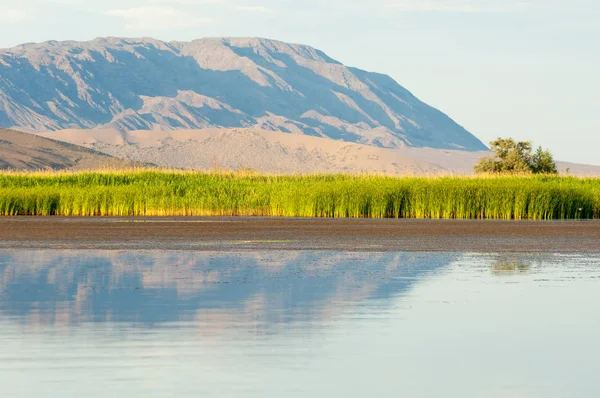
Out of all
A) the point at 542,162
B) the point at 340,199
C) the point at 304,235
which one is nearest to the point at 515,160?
the point at 542,162

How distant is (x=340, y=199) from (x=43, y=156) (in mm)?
90202

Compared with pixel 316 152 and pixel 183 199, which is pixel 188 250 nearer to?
pixel 183 199

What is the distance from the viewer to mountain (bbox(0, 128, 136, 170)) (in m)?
120

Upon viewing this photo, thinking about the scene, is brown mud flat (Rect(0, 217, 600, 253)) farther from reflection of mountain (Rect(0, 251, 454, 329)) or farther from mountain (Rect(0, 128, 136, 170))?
mountain (Rect(0, 128, 136, 170))

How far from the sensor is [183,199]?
4409 cm

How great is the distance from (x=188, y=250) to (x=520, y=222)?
1652 centimetres

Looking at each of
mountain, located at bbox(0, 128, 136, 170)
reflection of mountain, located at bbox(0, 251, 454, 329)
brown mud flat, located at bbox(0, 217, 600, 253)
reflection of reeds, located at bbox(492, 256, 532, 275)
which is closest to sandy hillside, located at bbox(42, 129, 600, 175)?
mountain, located at bbox(0, 128, 136, 170)

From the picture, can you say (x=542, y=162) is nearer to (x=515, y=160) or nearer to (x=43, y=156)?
(x=515, y=160)

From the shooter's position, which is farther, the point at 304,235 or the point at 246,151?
the point at 246,151

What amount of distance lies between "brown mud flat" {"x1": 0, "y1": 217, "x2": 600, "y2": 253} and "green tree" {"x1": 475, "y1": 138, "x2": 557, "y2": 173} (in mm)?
22826

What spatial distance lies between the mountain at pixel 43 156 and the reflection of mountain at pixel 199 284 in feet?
321

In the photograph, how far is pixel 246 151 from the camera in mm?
181250

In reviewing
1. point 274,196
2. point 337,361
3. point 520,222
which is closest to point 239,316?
point 337,361

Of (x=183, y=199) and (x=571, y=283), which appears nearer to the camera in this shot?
(x=571, y=283)
